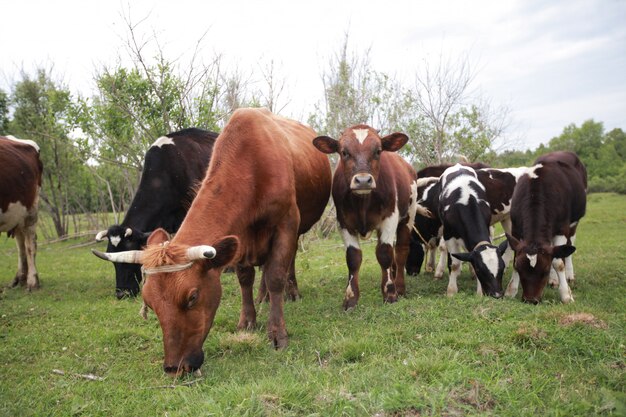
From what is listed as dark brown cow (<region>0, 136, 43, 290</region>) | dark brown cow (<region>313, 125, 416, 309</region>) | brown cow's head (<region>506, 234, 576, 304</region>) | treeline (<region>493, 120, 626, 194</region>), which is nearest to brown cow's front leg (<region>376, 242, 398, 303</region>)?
dark brown cow (<region>313, 125, 416, 309</region>)

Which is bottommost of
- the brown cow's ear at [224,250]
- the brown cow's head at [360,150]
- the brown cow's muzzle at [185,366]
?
the brown cow's muzzle at [185,366]

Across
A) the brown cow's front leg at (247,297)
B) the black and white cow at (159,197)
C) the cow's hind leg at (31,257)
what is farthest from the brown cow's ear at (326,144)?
the cow's hind leg at (31,257)

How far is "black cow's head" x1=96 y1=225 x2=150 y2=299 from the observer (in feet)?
25.6

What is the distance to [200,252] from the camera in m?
3.97

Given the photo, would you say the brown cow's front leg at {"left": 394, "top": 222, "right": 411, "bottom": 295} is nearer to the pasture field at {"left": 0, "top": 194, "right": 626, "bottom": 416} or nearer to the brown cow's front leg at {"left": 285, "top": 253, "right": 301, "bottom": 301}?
the pasture field at {"left": 0, "top": 194, "right": 626, "bottom": 416}

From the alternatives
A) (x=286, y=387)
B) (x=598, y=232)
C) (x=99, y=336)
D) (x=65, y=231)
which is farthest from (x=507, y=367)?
(x=65, y=231)

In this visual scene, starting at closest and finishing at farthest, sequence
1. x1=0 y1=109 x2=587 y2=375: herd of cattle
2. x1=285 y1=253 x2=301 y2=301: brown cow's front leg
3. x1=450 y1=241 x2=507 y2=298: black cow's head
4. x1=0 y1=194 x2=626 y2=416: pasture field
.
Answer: x1=0 y1=194 x2=626 y2=416: pasture field < x1=0 y1=109 x2=587 y2=375: herd of cattle < x1=450 y1=241 x2=507 y2=298: black cow's head < x1=285 y1=253 x2=301 y2=301: brown cow's front leg

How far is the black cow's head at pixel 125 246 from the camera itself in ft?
25.6

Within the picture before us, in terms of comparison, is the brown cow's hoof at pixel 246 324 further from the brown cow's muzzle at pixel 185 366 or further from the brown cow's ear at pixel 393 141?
the brown cow's ear at pixel 393 141

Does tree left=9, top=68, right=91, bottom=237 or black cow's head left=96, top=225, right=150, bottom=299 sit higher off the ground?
tree left=9, top=68, right=91, bottom=237

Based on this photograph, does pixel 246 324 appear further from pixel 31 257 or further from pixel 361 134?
pixel 31 257

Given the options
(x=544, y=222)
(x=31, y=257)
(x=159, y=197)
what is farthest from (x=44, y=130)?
(x=544, y=222)

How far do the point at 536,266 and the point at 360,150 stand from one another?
111 inches

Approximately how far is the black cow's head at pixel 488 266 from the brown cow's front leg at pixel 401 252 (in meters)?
1.16
